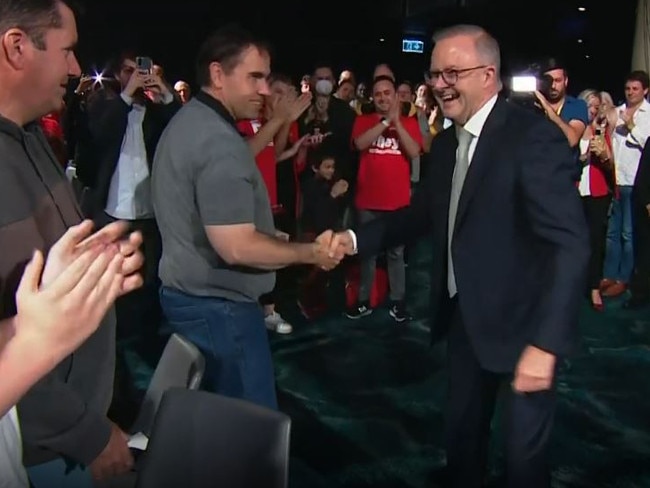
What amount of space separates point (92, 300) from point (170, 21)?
1692 centimetres

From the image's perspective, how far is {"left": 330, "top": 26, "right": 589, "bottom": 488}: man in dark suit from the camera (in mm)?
2162

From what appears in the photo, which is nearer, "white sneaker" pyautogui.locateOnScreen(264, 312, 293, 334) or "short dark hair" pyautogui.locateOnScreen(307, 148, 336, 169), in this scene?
"white sneaker" pyautogui.locateOnScreen(264, 312, 293, 334)

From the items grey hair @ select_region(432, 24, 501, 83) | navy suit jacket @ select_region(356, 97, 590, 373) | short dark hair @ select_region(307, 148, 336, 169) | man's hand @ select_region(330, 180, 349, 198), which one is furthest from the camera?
short dark hair @ select_region(307, 148, 336, 169)

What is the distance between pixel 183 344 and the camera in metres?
2.12

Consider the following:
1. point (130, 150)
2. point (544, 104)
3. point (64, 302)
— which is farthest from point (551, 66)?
point (64, 302)

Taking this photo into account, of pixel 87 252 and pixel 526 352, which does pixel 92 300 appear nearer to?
pixel 87 252

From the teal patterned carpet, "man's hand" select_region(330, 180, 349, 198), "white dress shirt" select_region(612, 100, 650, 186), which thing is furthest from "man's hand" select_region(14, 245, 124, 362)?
"white dress shirt" select_region(612, 100, 650, 186)

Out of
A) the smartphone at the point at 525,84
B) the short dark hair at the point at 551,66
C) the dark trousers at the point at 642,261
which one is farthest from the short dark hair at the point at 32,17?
the dark trousers at the point at 642,261

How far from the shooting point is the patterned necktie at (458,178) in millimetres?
2459

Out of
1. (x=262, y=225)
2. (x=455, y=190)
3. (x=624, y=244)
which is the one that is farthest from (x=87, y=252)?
(x=624, y=244)

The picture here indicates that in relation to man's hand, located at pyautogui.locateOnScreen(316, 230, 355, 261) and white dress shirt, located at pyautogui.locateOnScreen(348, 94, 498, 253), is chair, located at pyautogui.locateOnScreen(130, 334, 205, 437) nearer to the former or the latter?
man's hand, located at pyautogui.locateOnScreen(316, 230, 355, 261)

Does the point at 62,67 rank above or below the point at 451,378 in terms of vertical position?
above

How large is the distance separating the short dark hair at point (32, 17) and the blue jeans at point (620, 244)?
5.39 m

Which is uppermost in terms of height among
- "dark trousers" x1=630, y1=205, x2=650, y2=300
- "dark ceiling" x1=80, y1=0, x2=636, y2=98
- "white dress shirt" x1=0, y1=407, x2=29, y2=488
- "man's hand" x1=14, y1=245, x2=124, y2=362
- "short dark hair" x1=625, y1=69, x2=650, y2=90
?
"dark ceiling" x1=80, y1=0, x2=636, y2=98
